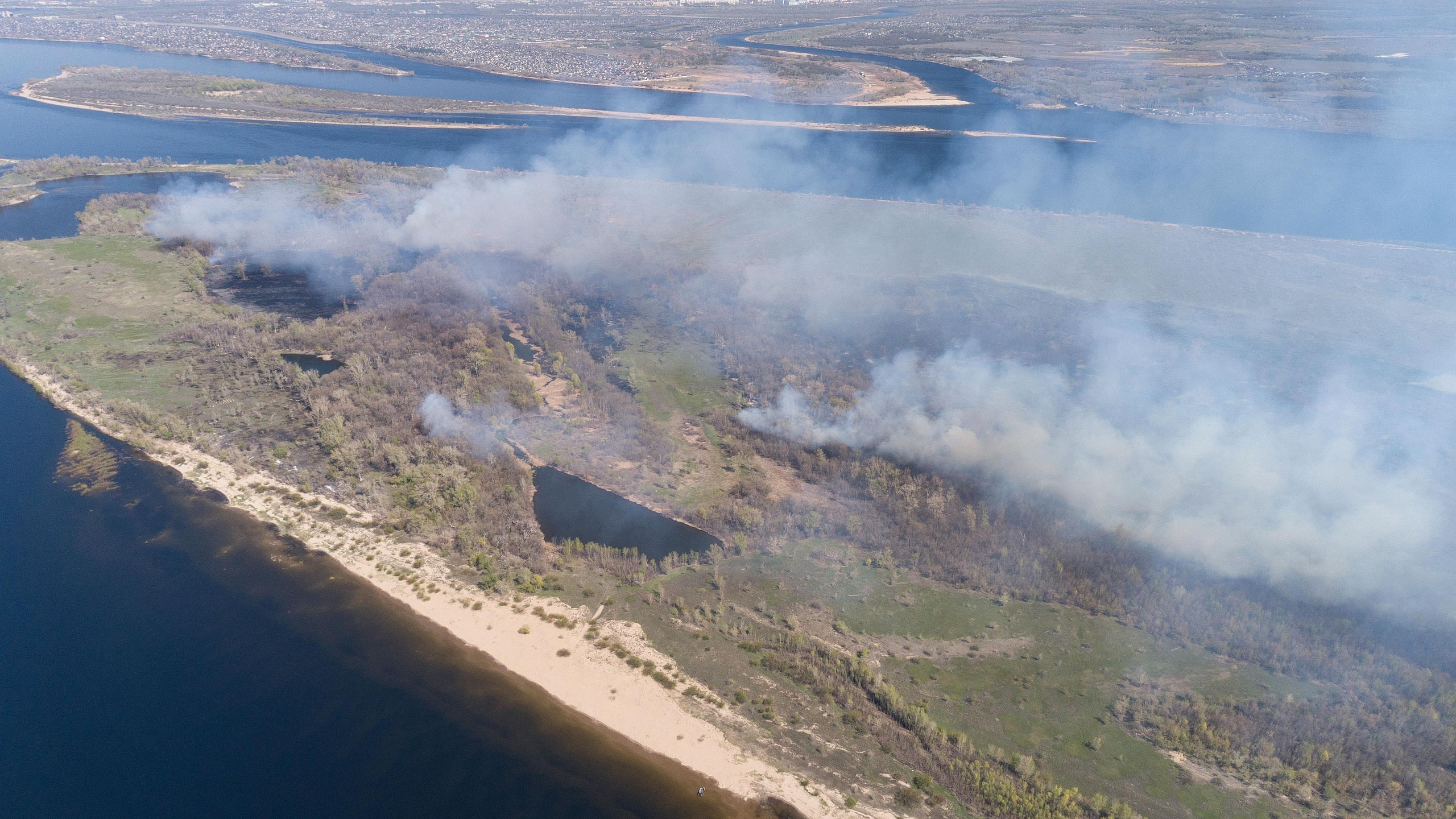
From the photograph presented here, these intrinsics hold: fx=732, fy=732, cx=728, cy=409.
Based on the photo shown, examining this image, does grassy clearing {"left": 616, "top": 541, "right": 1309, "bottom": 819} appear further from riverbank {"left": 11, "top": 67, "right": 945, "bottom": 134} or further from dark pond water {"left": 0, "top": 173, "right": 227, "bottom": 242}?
riverbank {"left": 11, "top": 67, "right": 945, "bottom": 134}

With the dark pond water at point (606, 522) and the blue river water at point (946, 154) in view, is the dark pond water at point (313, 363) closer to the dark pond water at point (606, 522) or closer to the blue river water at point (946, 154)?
the dark pond water at point (606, 522)

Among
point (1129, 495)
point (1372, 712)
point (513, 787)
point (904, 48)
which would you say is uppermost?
point (904, 48)

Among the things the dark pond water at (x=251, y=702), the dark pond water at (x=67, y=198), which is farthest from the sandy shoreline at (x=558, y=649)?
the dark pond water at (x=67, y=198)

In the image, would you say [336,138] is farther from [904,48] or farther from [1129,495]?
[904,48]

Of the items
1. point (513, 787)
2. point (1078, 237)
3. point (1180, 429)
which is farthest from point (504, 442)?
point (1078, 237)

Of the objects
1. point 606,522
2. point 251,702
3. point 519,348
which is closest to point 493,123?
point 519,348

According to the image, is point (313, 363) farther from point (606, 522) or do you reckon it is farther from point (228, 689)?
point (228, 689)
